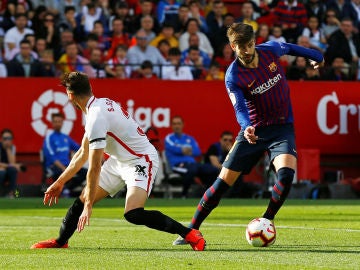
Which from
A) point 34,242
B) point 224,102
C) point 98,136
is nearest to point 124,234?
point 34,242

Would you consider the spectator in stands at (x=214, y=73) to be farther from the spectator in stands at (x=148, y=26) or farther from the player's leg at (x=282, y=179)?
the player's leg at (x=282, y=179)

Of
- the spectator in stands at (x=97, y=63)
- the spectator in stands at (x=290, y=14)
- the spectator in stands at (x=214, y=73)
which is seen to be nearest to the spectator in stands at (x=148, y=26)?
the spectator in stands at (x=97, y=63)

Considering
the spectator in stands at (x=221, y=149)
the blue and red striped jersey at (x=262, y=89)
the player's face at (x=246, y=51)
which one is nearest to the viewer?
the player's face at (x=246, y=51)

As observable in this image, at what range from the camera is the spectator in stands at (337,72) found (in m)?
25.7

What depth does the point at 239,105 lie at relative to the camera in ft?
38.6

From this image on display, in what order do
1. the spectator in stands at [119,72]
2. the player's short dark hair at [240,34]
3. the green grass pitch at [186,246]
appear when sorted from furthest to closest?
the spectator in stands at [119,72] < the player's short dark hair at [240,34] < the green grass pitch at [186,246]

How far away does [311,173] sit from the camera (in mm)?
24312

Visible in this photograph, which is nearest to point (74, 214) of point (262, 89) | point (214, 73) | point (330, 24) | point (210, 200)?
point (210, 200)

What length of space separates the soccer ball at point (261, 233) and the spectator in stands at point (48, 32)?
14283 mm

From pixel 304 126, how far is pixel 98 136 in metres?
15.5

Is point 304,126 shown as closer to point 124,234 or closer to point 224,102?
point 224,102

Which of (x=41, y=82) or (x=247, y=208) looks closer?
(x=247, y=208)

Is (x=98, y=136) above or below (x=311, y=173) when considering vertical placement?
above

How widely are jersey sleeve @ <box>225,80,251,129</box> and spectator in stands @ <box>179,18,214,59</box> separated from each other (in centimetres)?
1380
